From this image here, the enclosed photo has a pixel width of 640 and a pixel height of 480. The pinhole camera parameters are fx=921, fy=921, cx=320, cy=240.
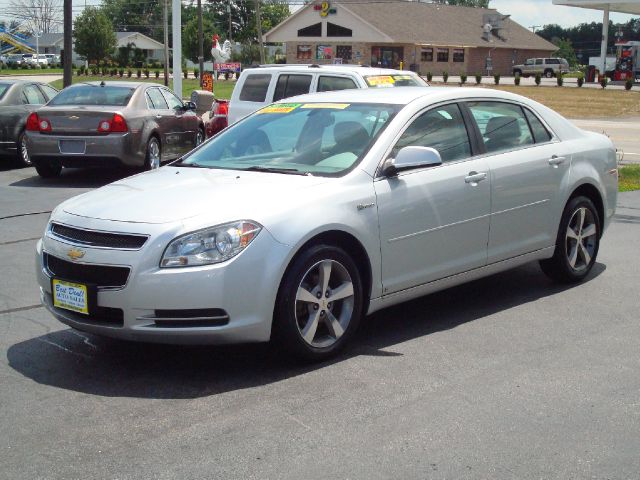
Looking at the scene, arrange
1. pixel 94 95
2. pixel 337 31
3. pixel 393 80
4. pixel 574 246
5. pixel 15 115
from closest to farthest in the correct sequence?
pixel 574 246 < pixel 393 80 < pixel 94 95 < pixel 15 115 < pixel 337 31

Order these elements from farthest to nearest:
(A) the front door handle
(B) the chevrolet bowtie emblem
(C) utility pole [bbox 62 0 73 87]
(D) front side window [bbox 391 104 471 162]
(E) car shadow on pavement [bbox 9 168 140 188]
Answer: (C) utility pole [bbox 62 0 73 87] < (E) car shadow on pavement [bbox 9 168 140 188] < (A) the front door handle < (D) front side window [bbox 391 104 471 162] < (B) the chevrolet bowtie emblem

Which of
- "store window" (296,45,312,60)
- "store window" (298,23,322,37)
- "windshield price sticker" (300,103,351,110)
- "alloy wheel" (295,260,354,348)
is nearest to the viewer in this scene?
"alloy wheel" (295,260,354,348)

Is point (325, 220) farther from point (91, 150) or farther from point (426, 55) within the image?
point (426, 55)

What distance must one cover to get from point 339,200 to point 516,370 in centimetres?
146

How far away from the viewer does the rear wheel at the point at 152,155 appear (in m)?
14.4

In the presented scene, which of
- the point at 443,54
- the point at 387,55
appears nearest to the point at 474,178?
the point at 387,55

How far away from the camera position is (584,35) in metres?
149

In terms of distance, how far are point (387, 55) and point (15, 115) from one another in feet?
210

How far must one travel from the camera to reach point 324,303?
5.48 meters

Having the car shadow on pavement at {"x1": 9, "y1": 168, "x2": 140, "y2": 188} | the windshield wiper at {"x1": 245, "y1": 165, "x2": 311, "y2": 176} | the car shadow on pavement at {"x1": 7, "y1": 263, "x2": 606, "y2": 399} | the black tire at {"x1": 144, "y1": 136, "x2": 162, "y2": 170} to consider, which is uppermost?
the windshield wiper at {"x1": 245, "y1": 165, "x2": 311, "y2": 176}

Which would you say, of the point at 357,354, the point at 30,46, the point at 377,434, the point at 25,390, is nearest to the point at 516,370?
the point at 357,354

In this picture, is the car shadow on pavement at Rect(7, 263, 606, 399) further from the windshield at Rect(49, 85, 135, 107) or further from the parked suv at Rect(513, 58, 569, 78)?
the parked suv at Rect(513, 58, 569, 78)

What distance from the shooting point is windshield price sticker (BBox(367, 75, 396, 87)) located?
13.1 meters

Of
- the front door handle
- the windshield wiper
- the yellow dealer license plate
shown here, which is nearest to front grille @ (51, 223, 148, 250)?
the yellow dealer license plate
